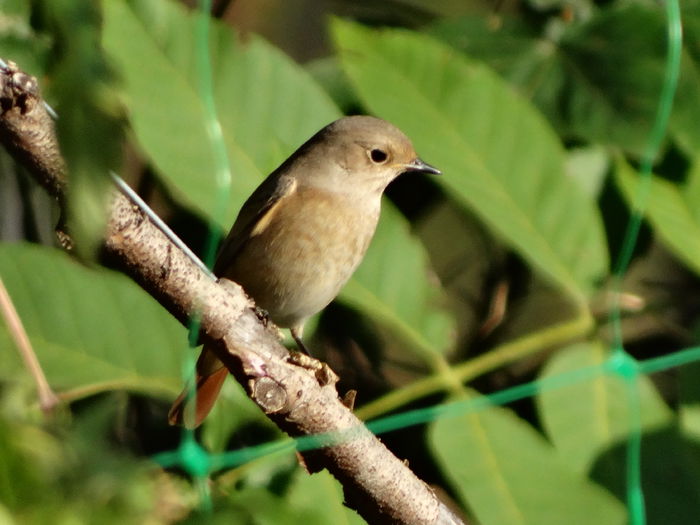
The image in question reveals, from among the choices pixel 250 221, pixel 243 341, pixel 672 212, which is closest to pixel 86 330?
pixel 250 221

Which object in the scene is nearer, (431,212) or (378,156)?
(378,156)

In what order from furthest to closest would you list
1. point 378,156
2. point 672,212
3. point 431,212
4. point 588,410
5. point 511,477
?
point 431,212 < point 378,156 < point 672,212 < point 588,410 < point 511,477

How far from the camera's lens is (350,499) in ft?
5.23

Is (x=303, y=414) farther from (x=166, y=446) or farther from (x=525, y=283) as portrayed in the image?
(x=525, y=283)

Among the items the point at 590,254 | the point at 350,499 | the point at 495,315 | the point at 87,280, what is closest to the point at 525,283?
the point at 495,315

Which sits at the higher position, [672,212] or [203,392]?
[672,212]

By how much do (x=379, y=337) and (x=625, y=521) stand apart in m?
1.27

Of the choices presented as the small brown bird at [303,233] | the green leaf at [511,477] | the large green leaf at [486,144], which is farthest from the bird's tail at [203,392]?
the large green leaf at [486,144]

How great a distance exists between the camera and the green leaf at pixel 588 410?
2.14m

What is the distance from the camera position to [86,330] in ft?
6.81

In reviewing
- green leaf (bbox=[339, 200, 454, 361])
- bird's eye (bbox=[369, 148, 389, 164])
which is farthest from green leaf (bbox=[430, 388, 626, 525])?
bird's eye (bbox=[369, 148, 389, 164])

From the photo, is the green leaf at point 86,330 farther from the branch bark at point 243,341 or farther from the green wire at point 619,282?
the green wire at point 619,282

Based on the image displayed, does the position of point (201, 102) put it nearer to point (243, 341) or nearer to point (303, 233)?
point (303, 233)

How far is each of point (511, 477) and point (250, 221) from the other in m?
0.85
